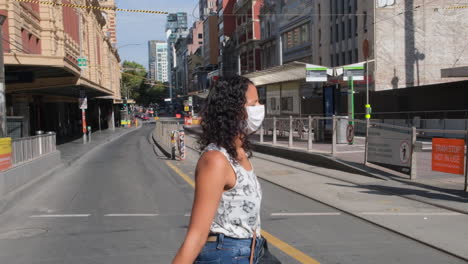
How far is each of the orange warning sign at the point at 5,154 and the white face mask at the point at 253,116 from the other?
9.99 m

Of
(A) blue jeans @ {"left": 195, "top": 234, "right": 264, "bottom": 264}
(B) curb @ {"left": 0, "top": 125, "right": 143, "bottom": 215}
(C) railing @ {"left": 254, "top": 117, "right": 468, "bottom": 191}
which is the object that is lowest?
(B) curb @ {"left": 0, "top": 125, "right": 143, "bottom": 215}

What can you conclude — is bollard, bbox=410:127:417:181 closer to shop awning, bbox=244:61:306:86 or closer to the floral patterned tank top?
the floral patterned tank top

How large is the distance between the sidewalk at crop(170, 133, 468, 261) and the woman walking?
14.7 feet

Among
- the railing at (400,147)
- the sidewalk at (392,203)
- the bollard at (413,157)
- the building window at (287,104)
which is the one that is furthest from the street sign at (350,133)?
the building window at (287,104)

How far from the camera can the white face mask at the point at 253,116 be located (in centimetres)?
268

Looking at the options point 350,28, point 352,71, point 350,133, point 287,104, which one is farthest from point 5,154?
point 350,28

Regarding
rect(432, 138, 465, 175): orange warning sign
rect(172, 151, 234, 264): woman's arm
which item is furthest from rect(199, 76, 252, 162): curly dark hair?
rect(432, 138, 465, 175): orange warning sign

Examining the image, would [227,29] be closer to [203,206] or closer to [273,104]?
[273,104]

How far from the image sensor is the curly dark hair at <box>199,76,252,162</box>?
261 cm

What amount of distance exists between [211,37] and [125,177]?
92007mm

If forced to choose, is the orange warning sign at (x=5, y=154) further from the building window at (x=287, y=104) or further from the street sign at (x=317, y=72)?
the building window at (x=287, y=104)

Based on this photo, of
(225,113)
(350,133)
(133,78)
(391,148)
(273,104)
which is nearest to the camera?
(225,113)

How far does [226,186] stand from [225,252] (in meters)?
0.33

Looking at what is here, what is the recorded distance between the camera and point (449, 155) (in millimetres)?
11336
